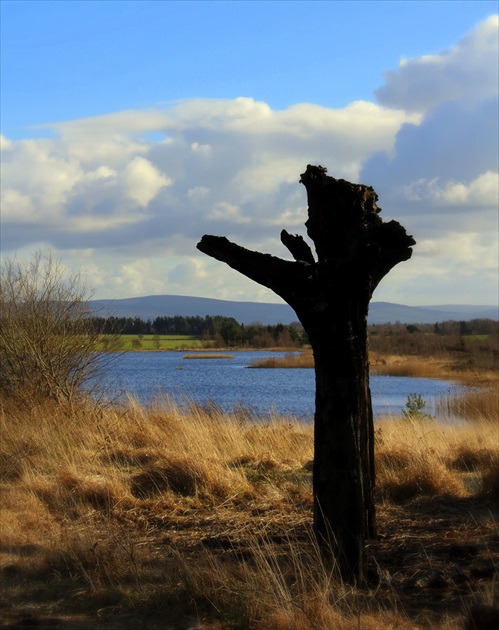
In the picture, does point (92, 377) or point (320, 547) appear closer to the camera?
point (320, 547)

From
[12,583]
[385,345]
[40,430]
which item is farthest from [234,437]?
[385,345]

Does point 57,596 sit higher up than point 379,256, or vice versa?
point 379,256

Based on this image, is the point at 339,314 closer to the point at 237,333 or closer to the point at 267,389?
the point at 267,389

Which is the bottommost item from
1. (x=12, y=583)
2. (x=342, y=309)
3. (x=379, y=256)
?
(x=12, y=583)

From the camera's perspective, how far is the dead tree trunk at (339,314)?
5.39 m

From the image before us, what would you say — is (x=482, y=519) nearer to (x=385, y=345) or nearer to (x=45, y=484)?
(x=45, y=484)

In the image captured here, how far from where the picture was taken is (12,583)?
5820 mm

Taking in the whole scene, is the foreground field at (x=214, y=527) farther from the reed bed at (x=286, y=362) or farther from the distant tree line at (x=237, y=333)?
the distant tree line at (x=237, y=333)

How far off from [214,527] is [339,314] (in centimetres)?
297

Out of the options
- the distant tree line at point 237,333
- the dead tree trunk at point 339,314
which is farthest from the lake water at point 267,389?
the distant tree line at point 237,333

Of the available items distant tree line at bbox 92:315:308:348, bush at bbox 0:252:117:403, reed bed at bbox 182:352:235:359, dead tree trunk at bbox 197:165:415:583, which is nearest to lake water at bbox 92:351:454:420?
bush at bbox 0:252:117:403

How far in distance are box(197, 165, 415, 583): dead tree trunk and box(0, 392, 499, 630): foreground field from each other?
0.33m

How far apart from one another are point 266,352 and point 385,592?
6257cm

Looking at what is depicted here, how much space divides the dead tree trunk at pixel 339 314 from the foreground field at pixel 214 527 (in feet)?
1.09
